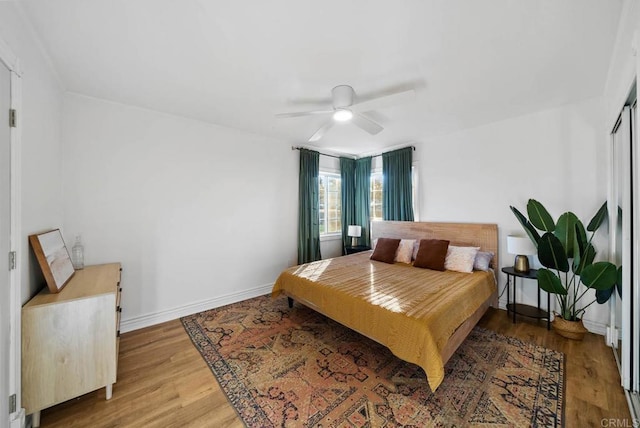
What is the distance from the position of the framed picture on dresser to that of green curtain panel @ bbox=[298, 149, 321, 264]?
293cm

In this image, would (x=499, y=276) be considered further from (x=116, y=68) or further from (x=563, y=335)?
(x=116, y=68)

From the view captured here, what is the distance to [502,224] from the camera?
11.0 feet

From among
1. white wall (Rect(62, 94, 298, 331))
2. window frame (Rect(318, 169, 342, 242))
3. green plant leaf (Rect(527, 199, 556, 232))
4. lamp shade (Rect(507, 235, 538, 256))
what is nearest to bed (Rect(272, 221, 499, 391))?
lamp shade (Rect(507, 235, 538, 256))

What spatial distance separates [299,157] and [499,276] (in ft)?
11.8

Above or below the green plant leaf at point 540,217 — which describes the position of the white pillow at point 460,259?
below

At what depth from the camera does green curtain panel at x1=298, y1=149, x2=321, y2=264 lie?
14.4 ft

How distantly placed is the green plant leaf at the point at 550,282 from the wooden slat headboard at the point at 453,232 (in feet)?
2.49

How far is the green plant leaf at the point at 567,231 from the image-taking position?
2.57m

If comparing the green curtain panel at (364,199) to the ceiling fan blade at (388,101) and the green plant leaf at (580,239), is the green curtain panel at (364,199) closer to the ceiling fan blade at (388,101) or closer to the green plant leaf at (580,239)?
the ceiling fan blade at (388,101)

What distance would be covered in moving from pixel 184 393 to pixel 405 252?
10.2ft

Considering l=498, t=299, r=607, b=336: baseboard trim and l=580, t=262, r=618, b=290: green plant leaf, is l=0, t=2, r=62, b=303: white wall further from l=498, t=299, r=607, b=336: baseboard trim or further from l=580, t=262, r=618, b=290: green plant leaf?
l=498, t=299, r=607, b=336: baseboard trim

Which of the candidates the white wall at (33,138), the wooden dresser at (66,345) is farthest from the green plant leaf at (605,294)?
the white wall at (33,138)

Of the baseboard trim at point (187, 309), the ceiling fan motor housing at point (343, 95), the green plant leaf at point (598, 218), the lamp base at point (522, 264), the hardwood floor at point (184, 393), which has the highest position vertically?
the ceiling fan motor housing at point (343, 95)

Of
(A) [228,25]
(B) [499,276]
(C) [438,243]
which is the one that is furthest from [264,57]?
(B) [499,276]
